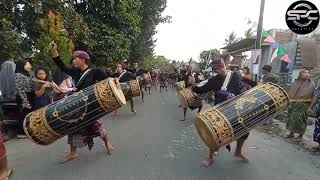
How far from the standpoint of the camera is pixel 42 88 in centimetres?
759

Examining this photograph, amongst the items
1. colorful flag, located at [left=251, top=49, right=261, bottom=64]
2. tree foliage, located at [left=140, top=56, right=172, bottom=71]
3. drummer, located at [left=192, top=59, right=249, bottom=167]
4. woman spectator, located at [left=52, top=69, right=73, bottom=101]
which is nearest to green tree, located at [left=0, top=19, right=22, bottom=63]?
woman spectator, located at [left=52, top=69, right=73, bottom=101]

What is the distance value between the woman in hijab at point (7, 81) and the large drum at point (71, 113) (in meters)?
3.06

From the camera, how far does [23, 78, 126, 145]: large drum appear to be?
534 centimetres

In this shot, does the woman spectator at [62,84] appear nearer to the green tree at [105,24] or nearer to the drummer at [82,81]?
the drummer at [82,81]

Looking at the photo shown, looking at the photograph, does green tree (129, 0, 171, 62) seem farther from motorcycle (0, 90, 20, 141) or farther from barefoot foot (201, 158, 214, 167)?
barefoot foot (201, 158, 214, 167)

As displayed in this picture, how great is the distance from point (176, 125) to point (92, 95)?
4.94m

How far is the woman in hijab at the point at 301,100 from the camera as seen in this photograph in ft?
26.8

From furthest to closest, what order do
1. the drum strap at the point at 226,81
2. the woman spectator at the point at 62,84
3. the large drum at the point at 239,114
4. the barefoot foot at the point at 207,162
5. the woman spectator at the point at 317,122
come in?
the woman spectator at the point at 62,84, the woman spectator at the point at 317,122, the drum strap at the point at 226,81, the barefoot foot at the point at 207,162, the large drum at the point at 239,114

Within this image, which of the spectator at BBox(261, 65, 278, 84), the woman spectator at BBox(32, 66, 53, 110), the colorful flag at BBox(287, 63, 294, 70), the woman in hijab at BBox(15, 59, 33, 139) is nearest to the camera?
the woman spectator at BBox(32, 66, 53, 110)

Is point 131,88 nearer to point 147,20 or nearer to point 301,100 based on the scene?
point 301,100

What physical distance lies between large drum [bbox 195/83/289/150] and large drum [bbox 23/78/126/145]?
1.31 m

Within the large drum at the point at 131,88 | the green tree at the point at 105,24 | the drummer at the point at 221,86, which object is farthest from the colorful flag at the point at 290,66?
the drummer at the point at 221,86

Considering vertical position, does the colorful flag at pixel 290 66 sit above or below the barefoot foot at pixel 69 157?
above

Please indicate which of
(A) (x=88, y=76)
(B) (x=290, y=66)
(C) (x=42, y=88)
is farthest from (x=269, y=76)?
(B) (x=290, y=66)
